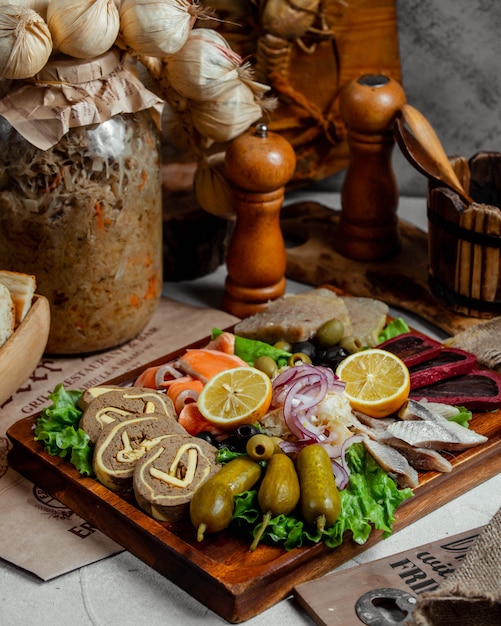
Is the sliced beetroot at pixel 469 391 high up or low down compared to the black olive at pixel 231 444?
down

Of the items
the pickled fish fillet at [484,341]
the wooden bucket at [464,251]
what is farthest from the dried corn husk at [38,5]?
the pickled fish fillet at [484,341]

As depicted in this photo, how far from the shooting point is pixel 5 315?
1913mm

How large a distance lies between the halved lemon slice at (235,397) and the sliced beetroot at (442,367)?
1.05 feet

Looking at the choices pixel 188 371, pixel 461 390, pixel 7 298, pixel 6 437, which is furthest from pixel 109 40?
pixel 461 390

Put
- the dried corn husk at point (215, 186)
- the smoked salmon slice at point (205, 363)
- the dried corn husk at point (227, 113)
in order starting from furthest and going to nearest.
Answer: the dried corn husk at point (215, 186)
the dried corn husk at point (227, 113)
the smoked salmon slice at point (205, 363)

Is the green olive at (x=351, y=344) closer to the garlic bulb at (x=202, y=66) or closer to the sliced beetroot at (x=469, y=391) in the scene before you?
the sliced beetroot at (x=469, y=391)

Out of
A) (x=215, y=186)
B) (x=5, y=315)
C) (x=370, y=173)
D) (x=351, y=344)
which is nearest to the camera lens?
(x=5, y=315)

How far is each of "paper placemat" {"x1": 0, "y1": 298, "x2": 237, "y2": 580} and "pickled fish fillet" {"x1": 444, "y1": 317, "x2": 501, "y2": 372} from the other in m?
0.55

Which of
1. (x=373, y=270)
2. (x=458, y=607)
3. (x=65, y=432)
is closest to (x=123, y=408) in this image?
(x=65, y=432)

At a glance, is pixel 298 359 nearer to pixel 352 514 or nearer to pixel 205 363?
pixel 205 363

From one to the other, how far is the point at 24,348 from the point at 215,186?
72 centimetres

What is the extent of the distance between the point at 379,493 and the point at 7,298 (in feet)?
2.58

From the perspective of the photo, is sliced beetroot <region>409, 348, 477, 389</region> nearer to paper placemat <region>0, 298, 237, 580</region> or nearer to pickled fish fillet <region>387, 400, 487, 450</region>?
pickled fish fillet <region>387, 400, 487, 450</region>

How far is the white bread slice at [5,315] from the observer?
1902 millimetres
